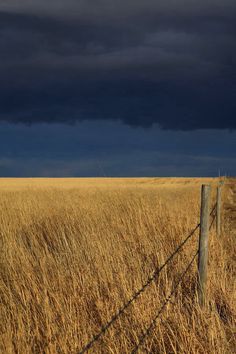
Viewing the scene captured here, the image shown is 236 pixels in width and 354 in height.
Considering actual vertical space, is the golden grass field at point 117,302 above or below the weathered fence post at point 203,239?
below

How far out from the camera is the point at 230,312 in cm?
501

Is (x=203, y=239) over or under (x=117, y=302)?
over

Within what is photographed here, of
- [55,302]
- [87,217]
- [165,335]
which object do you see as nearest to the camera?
[165,335]

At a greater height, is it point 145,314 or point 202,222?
point 202,222

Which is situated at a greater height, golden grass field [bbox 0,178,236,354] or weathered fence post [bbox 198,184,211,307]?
weathered fence post [bbox 198,184,211,307]

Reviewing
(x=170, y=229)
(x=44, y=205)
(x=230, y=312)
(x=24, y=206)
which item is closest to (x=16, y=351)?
(x=230, y=312)

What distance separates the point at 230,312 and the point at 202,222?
1.04 meters

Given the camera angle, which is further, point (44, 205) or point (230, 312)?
point (44, 205)

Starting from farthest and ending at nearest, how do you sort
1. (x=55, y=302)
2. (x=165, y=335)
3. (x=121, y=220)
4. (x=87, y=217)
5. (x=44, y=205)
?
(x=44, y=205)
(x=87, y=217)
(x=121, y=220)
(x=55, y=302)
(x=165, y=335)

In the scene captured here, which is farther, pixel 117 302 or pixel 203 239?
pixel 203 239

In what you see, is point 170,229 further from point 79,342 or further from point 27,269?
point 79,342

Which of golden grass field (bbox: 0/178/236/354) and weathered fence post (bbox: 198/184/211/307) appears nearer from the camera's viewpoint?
golden grass field (bbox: 0/178/236/354)

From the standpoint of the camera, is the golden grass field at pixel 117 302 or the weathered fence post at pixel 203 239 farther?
the weathered fence post at pixel 203 239

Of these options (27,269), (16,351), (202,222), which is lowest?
(16,351)
